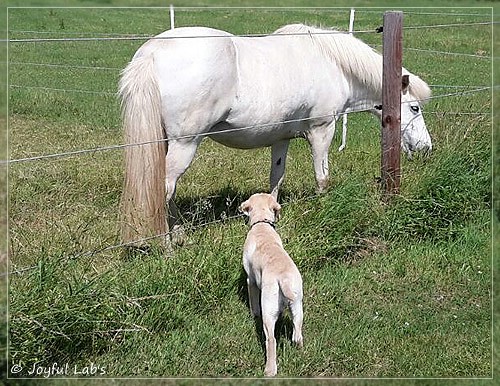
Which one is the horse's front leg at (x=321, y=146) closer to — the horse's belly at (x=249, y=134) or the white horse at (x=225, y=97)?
the white horse at (x=225, y=97)

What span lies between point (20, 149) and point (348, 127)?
13.9 ft

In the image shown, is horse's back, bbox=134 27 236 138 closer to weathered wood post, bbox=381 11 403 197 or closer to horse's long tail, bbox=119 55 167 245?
horse's long tail, bbox=119 55 167 245

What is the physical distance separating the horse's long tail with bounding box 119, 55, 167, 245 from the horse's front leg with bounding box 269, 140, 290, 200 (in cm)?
145

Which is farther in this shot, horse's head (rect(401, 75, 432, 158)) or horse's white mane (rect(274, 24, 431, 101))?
horse's head (rect(401, 75, 432, 158))

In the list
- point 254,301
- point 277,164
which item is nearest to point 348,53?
point 277,164

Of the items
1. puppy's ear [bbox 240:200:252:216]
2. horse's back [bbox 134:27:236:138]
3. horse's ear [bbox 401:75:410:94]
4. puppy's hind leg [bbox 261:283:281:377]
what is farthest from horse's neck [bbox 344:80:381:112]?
puppy's hind leg [bbox 261:283:281:377]

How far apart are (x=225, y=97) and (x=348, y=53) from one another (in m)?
1.47

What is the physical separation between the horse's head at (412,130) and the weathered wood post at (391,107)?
68cm

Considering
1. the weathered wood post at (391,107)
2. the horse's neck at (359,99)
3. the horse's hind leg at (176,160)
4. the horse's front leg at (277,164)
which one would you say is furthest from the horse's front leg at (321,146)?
the horse's hind leg at (176,160)

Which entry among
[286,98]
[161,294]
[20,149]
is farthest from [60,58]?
[161,294]

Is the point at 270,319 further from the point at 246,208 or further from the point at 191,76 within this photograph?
the point at 191,76

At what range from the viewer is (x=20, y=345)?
12.1 ft

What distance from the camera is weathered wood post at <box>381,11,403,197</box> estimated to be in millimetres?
5812

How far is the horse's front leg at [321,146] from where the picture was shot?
20.4ft
